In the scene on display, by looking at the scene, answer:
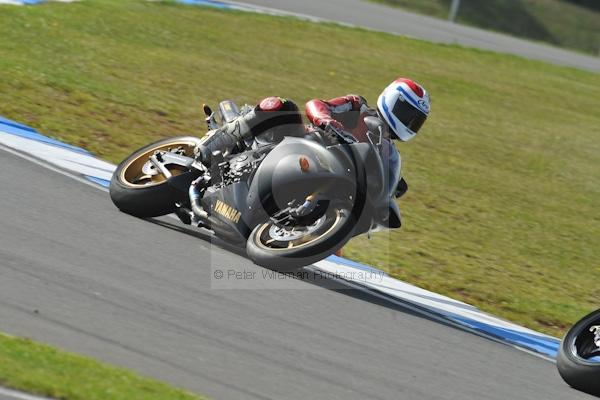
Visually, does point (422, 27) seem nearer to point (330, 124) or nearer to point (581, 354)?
point (330, 124)

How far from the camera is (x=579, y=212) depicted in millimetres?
14242

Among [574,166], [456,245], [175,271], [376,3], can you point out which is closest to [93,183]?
[175,271]

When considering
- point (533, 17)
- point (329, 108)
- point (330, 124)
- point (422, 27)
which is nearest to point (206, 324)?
point (330, 124)

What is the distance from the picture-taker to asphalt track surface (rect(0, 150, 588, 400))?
18.0 feet

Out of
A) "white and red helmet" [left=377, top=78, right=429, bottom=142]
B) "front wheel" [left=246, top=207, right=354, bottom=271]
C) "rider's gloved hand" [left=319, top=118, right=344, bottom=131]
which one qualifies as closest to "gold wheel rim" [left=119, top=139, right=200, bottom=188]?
"front wheel" [left=246, top=207, right=354, bottom=271]

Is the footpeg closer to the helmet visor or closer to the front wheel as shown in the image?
the front wheel

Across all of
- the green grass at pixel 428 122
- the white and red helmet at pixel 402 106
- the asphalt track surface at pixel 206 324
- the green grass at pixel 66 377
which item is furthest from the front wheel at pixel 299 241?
the green grass at pixel 66 377

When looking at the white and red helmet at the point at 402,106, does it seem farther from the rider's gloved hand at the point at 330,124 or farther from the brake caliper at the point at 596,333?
the brake caliper at the point at 596,333

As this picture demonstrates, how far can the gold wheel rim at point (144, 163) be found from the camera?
28.1ft

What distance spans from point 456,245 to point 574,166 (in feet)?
23.3

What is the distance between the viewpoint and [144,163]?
8.70 metres

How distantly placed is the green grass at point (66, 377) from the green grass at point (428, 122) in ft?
15.0

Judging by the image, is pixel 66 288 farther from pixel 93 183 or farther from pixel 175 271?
pixel 93 183

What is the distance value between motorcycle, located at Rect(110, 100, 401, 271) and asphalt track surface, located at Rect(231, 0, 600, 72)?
15.8 meters
